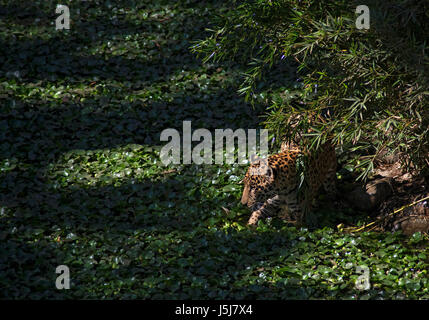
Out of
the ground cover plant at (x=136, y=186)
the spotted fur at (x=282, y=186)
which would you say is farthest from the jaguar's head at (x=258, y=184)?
the ground cover plant at (x=136, y=186)

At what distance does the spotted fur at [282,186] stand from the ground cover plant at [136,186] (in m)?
0.19

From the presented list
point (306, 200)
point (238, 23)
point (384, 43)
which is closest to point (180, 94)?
point (238, 23)

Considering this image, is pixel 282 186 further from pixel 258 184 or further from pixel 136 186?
pixel 136 186

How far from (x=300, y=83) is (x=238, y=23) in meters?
2.70

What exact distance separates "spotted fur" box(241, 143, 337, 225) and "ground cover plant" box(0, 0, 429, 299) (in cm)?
19

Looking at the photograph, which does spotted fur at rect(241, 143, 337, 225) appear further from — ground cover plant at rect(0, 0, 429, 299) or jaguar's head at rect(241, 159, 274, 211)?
ground cover plant at rect(0, 0, 429, 299)

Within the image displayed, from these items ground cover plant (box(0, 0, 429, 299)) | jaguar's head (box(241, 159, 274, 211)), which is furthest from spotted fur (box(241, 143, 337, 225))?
ground cover plant (box(0, 0, 429, 299))

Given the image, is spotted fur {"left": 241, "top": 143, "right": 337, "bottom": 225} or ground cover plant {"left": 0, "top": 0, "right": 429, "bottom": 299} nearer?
ground cover plant {"left": 0, "top": 0, "right": 429, "bottom": 299}

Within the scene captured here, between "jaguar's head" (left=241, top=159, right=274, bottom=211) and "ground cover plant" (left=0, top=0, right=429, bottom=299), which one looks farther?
"jaguar's head" (left=241, top=159, right=274, bottom=211)

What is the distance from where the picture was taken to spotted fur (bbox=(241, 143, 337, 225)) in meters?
6.30

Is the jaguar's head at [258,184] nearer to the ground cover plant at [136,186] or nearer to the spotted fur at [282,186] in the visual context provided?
the spotted fur at [282,186]

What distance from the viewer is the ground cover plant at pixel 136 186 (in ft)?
18.1

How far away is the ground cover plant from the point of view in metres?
5.53
